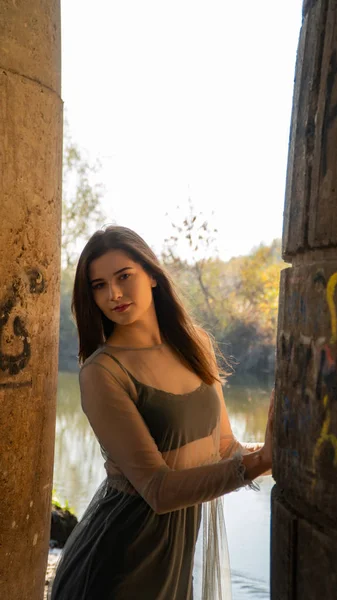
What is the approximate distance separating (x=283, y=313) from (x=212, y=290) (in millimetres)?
12478

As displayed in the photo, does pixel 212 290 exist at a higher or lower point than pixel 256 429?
higher

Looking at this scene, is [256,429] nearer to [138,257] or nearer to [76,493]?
[76,493]

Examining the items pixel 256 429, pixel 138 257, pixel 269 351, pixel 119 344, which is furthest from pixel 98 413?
pixel 269 351

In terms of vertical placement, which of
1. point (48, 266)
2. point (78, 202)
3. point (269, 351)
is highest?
point (78, 202)

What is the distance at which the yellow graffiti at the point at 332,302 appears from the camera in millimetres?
1460

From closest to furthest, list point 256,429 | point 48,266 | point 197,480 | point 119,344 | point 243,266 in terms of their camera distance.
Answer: point 197,480, point 119,344, point 48,266, point 256,429, point 243,266

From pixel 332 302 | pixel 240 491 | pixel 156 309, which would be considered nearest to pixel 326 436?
pixel 332 302

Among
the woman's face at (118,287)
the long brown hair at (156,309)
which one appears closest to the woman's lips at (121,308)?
the woman's face at (118,287)

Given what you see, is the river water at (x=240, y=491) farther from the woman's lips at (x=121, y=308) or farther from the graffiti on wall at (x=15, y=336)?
the woman's lips at (x=121, y=308)

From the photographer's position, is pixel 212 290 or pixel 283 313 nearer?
pixel 283 313

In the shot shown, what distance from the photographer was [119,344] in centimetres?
233

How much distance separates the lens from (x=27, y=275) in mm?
2924

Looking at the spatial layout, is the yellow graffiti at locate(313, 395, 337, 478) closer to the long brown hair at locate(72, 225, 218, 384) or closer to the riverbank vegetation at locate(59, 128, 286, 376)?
the long brown hair at locate(72, 225, 218, 384)

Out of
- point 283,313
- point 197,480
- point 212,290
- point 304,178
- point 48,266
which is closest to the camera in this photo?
point 304,178
